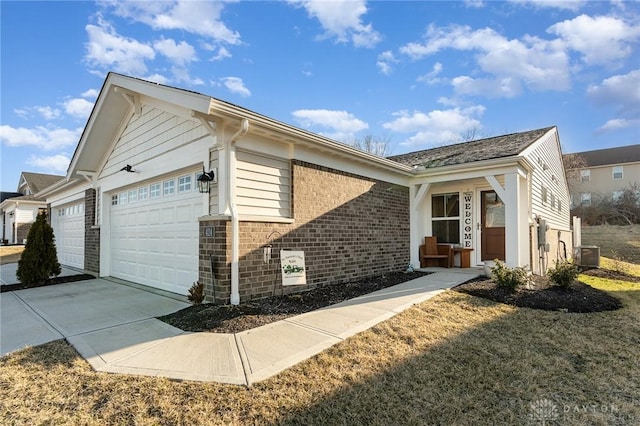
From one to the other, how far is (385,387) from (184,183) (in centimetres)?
557

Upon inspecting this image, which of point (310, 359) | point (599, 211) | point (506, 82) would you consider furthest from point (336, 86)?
point (599, 211)

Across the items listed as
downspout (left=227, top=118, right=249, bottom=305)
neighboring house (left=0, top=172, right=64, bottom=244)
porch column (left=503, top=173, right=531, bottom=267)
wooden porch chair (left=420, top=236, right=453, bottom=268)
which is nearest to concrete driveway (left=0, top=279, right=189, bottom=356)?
downspout (left=227, top=118, right=249, bottom=305)

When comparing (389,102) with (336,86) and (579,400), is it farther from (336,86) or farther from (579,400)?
(579,400)

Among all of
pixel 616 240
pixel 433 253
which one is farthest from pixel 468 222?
pixel 616 240

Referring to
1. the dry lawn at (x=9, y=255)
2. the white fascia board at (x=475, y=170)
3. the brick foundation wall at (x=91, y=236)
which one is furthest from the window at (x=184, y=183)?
the dry lawn at (x=9, y=255)

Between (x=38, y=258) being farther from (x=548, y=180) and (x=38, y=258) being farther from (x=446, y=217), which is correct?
(x=548, y=180)

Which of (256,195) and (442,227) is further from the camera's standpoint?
(442,227)

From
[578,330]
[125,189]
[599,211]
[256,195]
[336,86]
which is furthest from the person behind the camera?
[599,211]

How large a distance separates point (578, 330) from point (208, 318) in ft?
17.9

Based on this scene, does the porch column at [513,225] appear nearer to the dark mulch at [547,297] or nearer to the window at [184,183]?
the dark mulch at [547,297]

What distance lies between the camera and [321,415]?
8.74ft

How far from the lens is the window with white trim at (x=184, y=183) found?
6689 millimetres

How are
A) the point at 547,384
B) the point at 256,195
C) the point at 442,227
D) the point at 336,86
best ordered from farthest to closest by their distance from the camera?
the point at 336,86
the point at 442,227
the point at 256,195
the point at 547,384

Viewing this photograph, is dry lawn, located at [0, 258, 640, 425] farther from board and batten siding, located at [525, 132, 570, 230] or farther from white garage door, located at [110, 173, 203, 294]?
board and batten siding, located at [525, 132, 570, 230]
